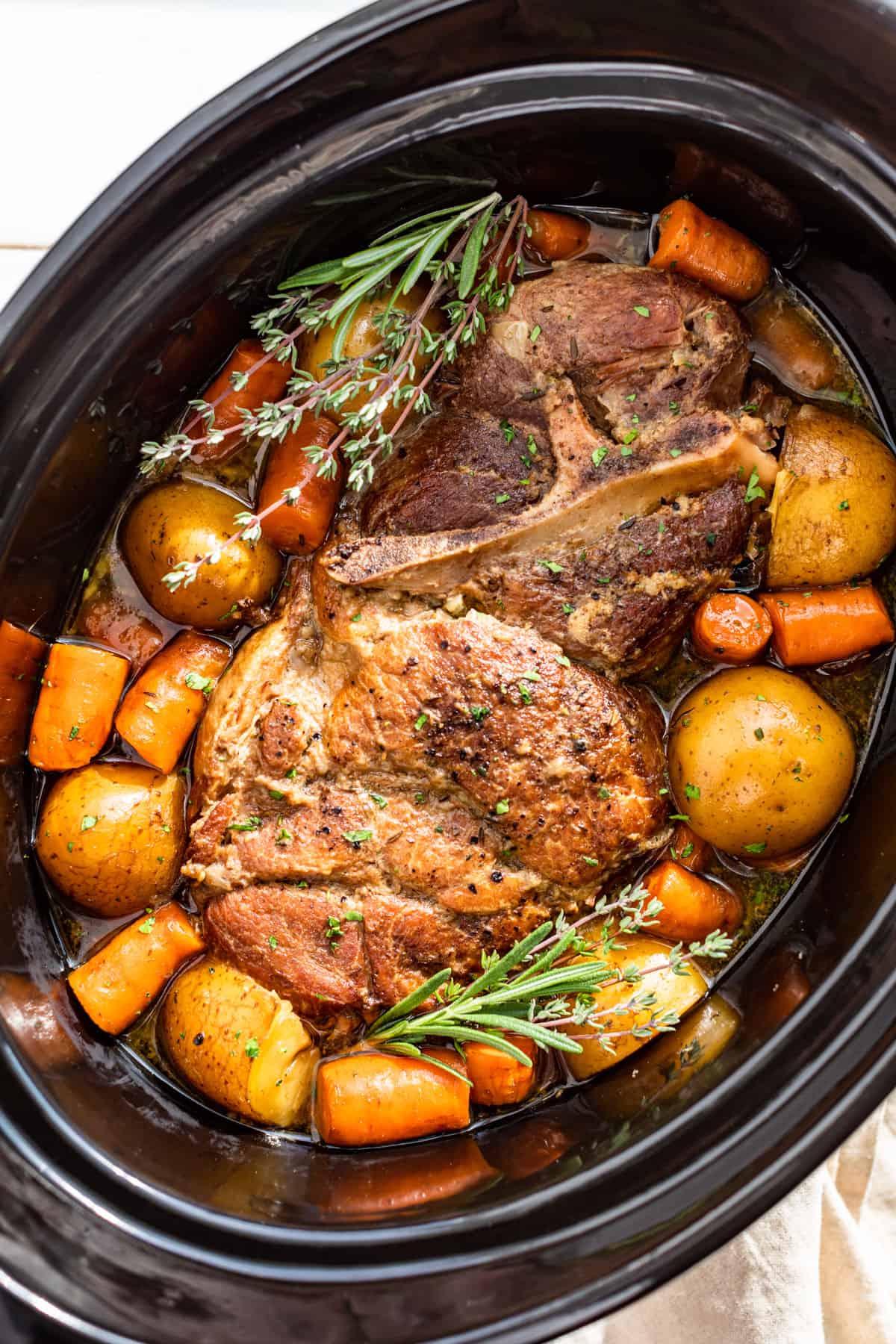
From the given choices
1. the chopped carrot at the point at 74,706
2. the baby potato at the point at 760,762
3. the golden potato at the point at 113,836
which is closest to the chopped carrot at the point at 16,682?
the chopped carrot at the point at 74,706

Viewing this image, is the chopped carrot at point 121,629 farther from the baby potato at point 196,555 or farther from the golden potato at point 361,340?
the golden potato at point 361,340

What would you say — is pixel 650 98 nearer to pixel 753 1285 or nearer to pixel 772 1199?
pixel 772 1199

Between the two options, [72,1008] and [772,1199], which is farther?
[72,1008]

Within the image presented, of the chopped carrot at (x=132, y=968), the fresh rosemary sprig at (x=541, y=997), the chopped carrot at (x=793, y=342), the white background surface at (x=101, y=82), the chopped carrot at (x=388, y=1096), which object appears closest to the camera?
the fresh rosemary sprig at (x=541, y=997)

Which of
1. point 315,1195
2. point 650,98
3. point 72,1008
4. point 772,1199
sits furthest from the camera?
point 72,1008

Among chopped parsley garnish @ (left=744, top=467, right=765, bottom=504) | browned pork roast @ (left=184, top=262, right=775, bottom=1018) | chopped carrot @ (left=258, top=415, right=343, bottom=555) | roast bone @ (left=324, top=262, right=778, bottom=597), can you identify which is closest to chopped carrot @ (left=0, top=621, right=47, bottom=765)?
browned pork roast @ (left=184, top=262, right=775, bottom=1018)

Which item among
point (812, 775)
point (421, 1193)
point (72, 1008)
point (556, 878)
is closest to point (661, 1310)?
point (421, 1193)

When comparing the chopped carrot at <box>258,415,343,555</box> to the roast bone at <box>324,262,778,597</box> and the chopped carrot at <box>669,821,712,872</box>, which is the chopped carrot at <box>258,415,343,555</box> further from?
the chopped carrot at <box>669,821,712,872</box>

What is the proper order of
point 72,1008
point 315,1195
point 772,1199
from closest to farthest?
point 772,1199
point 315,1195
point 72,1008
